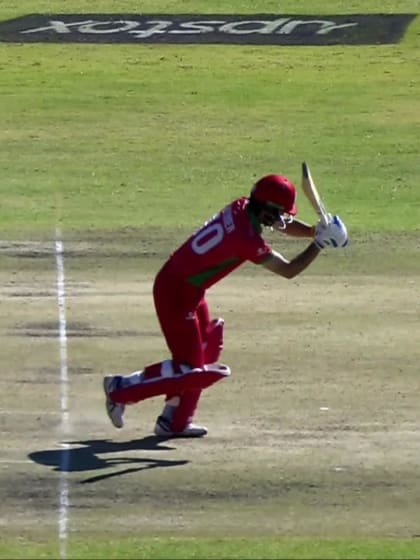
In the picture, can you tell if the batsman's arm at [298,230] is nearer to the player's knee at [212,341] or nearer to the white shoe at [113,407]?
the player's knee at [212,341]

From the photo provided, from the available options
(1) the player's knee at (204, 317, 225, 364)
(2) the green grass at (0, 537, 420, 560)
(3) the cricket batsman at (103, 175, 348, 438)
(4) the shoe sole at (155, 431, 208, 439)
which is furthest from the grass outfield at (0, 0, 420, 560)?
(1) the player's knee at (204, 317, 225, 364)

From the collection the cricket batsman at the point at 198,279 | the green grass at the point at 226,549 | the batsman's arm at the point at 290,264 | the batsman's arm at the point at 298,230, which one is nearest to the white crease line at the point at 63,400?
the green grass at the point at 226,549

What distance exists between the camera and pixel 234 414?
12.9 metres

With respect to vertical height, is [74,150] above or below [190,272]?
below

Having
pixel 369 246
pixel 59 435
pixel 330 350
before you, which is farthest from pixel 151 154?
pixel 59 435

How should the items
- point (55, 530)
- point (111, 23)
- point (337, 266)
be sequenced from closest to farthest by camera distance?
point (55, 530) < point (337, 266) < point (111, 23)

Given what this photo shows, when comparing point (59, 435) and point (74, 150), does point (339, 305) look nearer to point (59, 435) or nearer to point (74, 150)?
point (59, 435)

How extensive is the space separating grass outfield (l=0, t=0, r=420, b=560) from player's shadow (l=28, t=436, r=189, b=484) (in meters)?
0.10

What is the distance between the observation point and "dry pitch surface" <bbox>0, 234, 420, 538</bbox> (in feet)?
35.7

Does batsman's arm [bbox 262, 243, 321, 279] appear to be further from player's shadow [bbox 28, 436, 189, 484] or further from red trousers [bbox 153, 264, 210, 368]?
player's shadow [bbox 28, 436, 189, 484]

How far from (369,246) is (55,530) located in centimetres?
923

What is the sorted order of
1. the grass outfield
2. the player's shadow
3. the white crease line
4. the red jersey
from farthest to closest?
1. the red jersey
2. the player's shadow
3. the grass outfield
4. the white crease line

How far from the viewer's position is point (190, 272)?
11945 millimetres

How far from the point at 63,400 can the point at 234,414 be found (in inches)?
51.8
